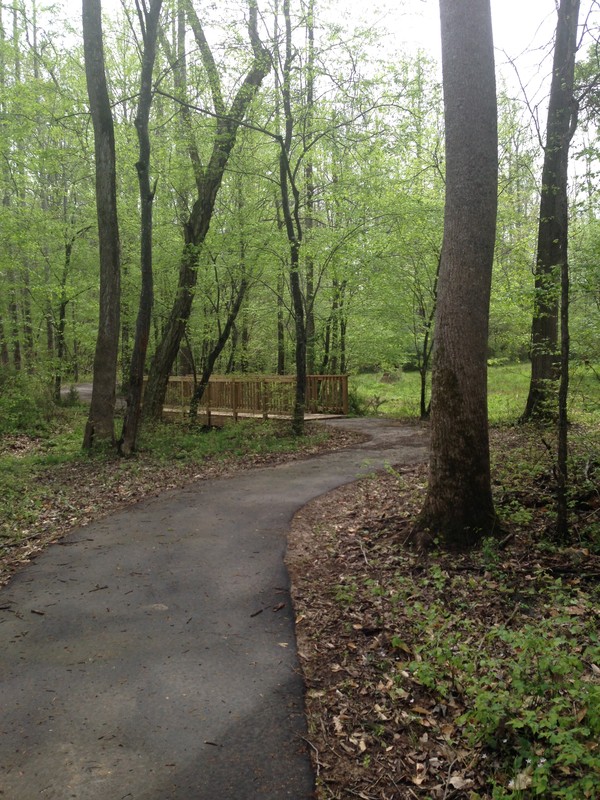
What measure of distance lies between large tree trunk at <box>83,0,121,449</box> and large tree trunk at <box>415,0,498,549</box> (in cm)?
804

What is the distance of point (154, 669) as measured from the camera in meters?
3.65

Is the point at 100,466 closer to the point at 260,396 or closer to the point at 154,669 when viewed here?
the point at 260,396

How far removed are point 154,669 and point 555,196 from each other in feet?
24.6

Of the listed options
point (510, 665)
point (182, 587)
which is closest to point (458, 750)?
point (510, 665)

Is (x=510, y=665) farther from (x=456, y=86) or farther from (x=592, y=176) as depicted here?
(x=456, y=86)

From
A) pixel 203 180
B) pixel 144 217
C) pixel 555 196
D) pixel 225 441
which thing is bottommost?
pixel 225 441

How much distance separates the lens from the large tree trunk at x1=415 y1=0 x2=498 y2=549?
16.8 feet

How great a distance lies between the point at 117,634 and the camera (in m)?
4.12

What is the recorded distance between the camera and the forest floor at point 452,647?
2609mm

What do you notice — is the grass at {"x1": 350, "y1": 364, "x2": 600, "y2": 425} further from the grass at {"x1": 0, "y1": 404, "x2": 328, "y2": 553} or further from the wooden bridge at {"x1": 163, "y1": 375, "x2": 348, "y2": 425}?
the grass at {"x1": 0, "y1": 404, "x2": 328, "y2": 553}

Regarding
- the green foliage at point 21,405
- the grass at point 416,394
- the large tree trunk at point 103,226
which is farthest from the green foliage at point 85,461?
the grass at point 416,394

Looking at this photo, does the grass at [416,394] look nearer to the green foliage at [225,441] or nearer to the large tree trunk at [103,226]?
the green foliage at [225,441]

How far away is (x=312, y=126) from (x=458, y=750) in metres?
12.0

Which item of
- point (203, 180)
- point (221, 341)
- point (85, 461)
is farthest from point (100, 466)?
point (203, 180)
